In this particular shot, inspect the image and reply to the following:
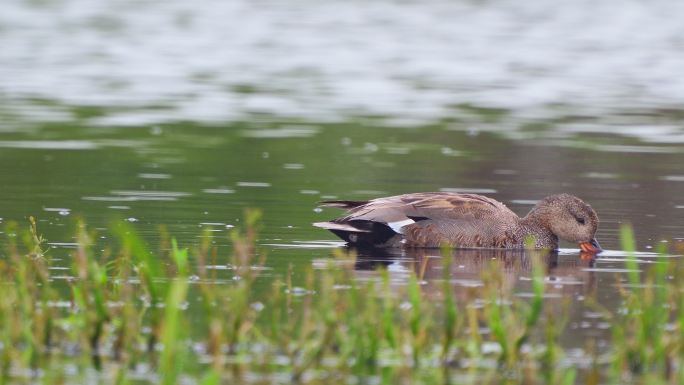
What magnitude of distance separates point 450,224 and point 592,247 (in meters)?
1.09

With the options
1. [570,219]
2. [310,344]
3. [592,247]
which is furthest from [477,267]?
[310,344]

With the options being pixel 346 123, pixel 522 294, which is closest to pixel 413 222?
pixel 522 294

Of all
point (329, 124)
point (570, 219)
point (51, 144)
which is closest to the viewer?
point (570, 219)

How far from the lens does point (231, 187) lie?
52.8 feet

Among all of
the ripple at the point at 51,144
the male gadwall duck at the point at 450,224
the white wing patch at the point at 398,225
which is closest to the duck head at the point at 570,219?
the male gadwall duck at the point at 450,224

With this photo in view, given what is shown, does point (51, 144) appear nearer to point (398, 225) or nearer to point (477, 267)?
point (398, 225)

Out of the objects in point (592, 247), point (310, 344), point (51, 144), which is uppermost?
point (51, 144)

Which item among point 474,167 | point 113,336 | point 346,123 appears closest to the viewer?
point 113,336

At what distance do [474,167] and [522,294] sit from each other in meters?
8.01

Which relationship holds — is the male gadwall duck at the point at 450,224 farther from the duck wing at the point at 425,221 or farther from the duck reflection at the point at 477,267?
the duck reflection at the point at 477,267

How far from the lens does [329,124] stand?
22469 millimetres

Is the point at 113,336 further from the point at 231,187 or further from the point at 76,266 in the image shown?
the point at 231,187

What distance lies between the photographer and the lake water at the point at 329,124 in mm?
13836

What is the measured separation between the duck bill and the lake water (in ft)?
0.38
